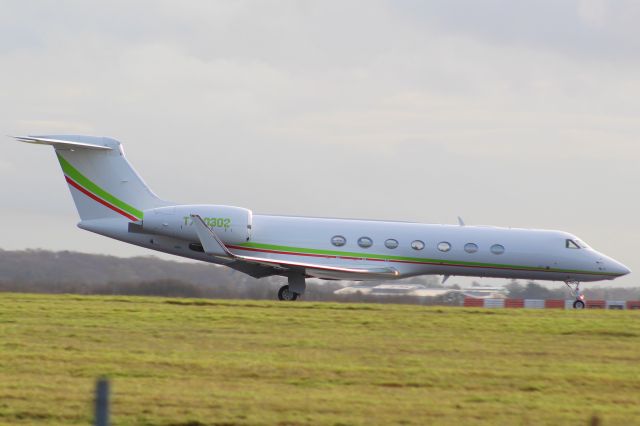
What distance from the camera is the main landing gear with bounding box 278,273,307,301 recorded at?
97.7 feet

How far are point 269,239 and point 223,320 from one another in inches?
413

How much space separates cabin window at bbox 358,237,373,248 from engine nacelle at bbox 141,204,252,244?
125 inches

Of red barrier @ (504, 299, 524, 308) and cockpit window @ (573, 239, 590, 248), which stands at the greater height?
cockpit window @ (573, 239, 590, 248)

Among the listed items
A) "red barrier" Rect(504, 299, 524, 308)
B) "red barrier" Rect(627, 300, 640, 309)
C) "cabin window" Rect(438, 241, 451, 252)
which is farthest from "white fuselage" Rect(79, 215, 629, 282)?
"red barrier" Rect(504, 299, 524, 308)

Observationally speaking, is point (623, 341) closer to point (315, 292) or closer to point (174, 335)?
point (174, 335)

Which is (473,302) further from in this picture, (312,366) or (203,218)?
(312,366)

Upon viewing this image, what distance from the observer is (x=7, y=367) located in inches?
525

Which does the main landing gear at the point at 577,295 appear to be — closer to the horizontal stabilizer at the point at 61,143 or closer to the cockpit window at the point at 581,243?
the cockpit window at the point at 581,243

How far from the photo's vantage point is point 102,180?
101 feet

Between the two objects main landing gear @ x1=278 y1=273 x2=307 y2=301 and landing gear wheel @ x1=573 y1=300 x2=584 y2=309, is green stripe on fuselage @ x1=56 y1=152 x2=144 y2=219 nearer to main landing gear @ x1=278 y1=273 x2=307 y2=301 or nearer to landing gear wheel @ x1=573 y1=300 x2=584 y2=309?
main landing gear @ x1=278 y1=273 x2=307 y2=301

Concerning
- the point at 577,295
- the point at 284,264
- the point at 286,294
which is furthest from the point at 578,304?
the point at 284,264

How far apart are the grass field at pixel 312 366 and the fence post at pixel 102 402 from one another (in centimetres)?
356

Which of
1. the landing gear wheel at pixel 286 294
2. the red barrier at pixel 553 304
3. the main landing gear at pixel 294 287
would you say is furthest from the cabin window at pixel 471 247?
the red barrier at pixel 553 304

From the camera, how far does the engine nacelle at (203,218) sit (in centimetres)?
2962
